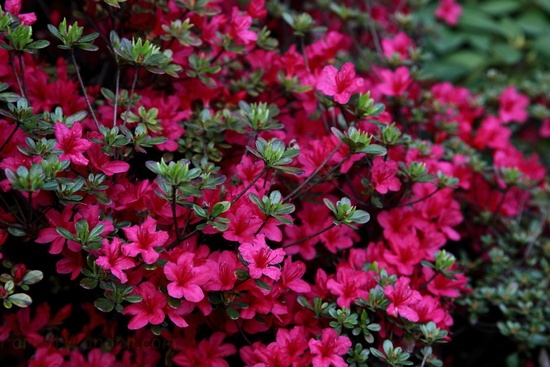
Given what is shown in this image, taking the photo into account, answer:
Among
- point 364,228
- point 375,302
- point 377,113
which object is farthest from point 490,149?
point 375,302

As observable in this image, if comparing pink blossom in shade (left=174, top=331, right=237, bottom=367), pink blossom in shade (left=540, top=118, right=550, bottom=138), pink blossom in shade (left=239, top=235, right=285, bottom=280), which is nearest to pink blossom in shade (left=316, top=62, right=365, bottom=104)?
pink blossom in shade (left=239, top=235, right=285, bottom=280)

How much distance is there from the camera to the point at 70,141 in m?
1.28

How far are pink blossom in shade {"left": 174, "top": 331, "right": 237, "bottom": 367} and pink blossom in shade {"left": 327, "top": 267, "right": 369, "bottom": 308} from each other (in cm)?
29

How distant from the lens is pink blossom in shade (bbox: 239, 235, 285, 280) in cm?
124

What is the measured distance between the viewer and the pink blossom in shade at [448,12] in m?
2.67

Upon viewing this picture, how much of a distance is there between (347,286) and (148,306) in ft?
1.53

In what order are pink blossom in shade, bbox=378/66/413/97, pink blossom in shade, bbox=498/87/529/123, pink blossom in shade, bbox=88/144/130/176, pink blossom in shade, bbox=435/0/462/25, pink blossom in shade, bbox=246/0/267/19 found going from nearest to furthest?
pink blossom in shade, bbox=88/144/130/176 → pink blossom in shade, bbox=246/0/267/19 → pink blossom in shade, bbox=378/66/413/97 → pink blossom in shade, bbox=498/87/529/123 → pink blossom in shade, bbox=435/0/462/25

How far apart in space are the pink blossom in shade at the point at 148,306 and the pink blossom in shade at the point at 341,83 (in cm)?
64

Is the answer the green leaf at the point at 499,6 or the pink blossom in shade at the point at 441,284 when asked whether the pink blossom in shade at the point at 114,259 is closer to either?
the pink blossom in shade at the point at 441,284

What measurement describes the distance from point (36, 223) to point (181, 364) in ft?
1.56

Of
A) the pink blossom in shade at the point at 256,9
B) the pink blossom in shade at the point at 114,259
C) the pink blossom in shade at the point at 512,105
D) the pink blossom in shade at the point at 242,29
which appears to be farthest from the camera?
the pink blossom in shade at the point at 512,105

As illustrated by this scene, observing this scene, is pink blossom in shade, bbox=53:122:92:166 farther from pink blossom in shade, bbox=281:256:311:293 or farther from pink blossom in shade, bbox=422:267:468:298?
pink blossom in shade, bbox=422:267:468:298

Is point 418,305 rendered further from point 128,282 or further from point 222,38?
point 222,38

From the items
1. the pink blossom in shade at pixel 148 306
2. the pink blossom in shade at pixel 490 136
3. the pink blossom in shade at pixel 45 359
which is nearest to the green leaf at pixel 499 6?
the pink blossom in shade at pixel 490 136
